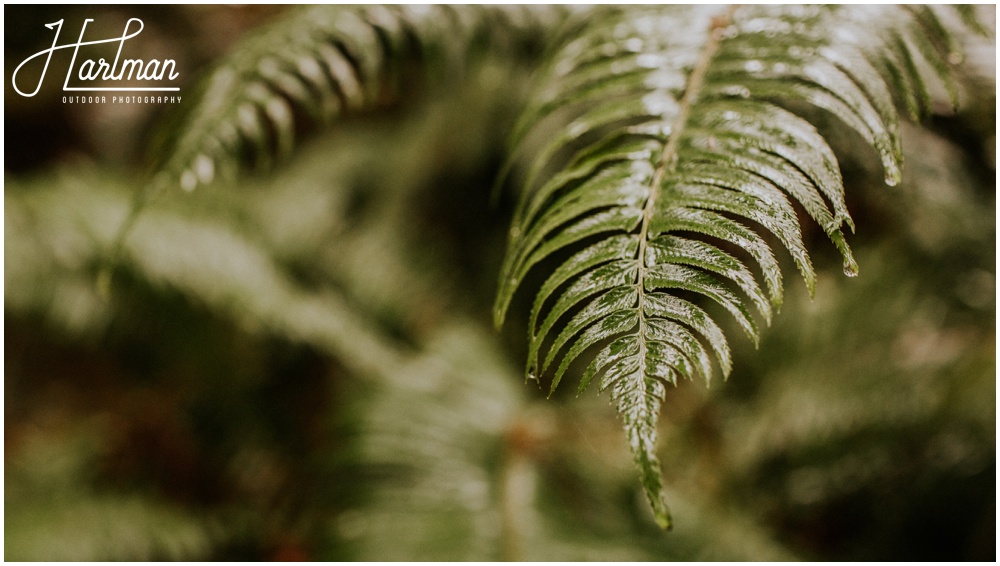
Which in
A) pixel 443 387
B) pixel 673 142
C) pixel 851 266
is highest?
pixel 443 387

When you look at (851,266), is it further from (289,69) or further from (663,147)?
A: (289,69)

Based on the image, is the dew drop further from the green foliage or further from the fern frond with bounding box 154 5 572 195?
the fern frond with bounding box 154 5 572 195

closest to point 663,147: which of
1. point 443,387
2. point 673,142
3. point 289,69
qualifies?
point 673,142

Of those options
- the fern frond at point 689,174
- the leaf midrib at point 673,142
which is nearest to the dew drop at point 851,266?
the fern frond at point 689,174

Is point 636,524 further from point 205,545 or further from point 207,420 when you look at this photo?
point 207,420

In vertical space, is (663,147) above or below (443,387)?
below

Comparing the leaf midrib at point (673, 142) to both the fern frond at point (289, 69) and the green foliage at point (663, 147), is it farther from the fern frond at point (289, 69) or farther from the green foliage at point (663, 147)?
the fern frond at point (289, 69)

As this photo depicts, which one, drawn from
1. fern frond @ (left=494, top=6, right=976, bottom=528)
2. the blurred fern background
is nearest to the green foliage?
fern frond @ (left=494, top=6, right=976, bottom=528)
